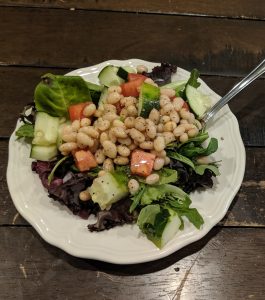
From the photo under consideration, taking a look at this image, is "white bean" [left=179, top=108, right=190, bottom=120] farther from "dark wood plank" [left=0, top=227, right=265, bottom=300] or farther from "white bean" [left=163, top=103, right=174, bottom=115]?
"dark wood plank" [left=0, top=227, right=265, bottom=300]

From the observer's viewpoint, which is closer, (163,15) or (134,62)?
(134,62)

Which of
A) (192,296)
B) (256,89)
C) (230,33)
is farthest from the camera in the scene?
(230,33)

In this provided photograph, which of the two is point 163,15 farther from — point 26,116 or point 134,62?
point 26,116

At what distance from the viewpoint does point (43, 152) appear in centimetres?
126

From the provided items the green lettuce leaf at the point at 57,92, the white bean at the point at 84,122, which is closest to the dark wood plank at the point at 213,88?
Result: the green lettuce leaf at the point at 57,92

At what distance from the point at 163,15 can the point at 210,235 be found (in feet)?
3.31

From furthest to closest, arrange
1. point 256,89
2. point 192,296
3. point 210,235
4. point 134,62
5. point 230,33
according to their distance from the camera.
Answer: point 230,33
point 256,89
point 134,62
point 210,235
point 192,296

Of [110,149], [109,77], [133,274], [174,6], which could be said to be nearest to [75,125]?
[110,149]

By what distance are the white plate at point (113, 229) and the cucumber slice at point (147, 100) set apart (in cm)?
25

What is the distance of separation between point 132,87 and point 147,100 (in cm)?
10

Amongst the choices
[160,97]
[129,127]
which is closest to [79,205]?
[129,127]

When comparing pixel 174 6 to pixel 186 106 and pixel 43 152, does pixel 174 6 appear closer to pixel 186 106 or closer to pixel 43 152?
pixel 186 106

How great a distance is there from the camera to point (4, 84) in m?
1.61

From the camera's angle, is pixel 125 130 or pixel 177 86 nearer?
pixel 125 130
